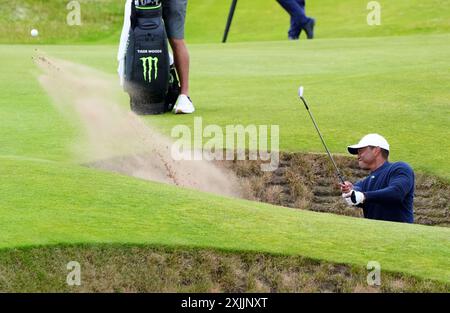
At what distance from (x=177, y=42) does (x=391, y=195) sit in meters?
4.57

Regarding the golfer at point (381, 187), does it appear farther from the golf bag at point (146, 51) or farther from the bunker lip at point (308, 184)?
the golf bag at point (146, 51)

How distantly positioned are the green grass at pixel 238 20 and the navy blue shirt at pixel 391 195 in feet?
58.2

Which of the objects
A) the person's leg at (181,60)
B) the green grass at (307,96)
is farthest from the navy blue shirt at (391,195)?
the person's leg at (181,60)

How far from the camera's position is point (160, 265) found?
7672 mm

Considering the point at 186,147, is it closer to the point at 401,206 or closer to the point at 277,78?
the point at 401,206

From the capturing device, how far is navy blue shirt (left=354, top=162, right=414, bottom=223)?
34.3 ft

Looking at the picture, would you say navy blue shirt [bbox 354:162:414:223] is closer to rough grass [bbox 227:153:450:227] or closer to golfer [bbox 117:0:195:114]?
rough grass [bbox 227:153:450:227]

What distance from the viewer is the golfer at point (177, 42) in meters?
13.9

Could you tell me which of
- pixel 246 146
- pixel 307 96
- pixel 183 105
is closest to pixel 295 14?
pixel 307 96

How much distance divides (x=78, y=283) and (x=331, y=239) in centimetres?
190

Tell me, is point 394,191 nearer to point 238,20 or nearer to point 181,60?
point 181,60

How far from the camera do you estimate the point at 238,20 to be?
3234 cm
